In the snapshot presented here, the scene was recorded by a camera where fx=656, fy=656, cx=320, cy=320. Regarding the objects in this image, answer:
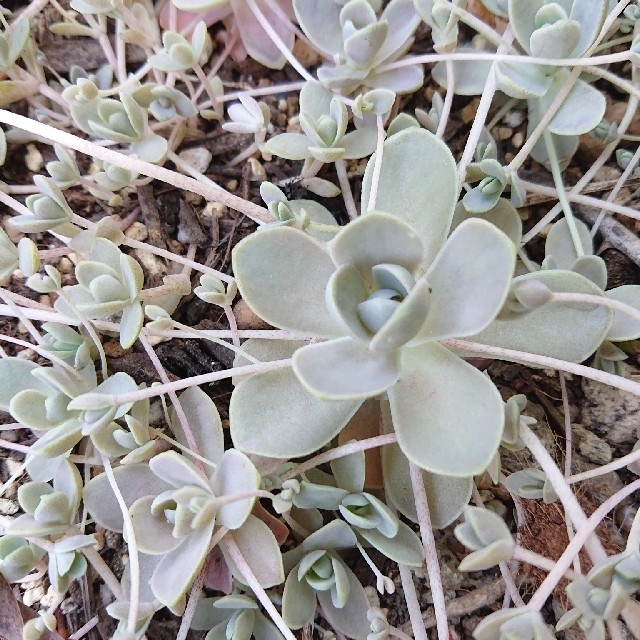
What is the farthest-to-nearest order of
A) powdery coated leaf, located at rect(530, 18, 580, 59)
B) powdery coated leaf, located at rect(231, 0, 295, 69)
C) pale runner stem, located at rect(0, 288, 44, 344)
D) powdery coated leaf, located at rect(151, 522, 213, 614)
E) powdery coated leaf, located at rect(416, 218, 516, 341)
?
powdery coated leaf, located at rect(231, 0, 295, 69) → pale runner stem, located at rect(0, 288, 44, 344) → powdery coated leaf, located at rect(530, 18, 580, 59) → powdery coated leaf, located at rect(151, 522, 213, 614) → powdery coated leaf, located at rect(416, 218, 516, 341)

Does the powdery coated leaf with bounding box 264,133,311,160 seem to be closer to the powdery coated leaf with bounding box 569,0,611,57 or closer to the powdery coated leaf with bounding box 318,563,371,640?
the powdery coated leaf with bounding box 569,0,611,57

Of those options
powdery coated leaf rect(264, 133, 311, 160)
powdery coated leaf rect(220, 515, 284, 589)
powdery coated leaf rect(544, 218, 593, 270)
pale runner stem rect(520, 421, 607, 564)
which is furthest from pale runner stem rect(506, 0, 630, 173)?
powdery coated leaf rect(220, 515, 284, 589)

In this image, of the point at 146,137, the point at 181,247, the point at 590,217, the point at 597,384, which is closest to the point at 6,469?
the point at 181,247

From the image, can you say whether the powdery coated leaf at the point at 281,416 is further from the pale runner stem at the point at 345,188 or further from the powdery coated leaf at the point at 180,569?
the pale runner stem at the point at 345,188

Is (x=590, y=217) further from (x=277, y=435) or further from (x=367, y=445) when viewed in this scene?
(x=277, y=435)

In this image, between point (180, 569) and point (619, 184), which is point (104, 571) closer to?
point (180, 569)

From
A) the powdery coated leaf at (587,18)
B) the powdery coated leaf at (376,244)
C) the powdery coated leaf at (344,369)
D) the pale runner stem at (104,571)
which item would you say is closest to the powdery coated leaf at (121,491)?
the pale runner stem at (104,571)
